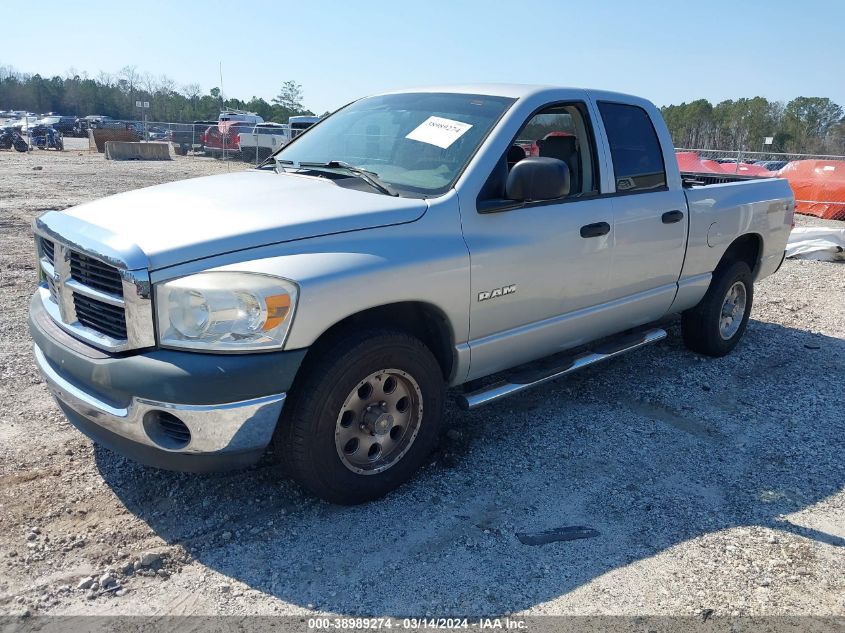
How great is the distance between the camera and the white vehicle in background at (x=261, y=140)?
1189 inches

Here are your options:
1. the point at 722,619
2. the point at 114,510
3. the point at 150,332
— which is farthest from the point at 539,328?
the point at 114,510

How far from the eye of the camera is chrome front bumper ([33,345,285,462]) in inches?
107

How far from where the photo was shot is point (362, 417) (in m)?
3.24

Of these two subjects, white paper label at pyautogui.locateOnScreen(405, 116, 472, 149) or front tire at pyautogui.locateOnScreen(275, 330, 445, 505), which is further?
white paper label at pyautogui.locateOnScreen(405, 116, 472, 149)

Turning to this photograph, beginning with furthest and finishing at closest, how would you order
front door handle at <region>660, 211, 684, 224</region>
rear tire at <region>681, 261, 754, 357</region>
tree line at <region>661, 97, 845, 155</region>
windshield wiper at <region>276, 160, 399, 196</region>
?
tree line at <region>661, 97, 845, 155</region>
rear tire at <region>681, 261, 754, 357</region>
front door handle at <region>660, 211, 684, 224</region>
windshield wiper at <region>276, 160, 399, 196</region>

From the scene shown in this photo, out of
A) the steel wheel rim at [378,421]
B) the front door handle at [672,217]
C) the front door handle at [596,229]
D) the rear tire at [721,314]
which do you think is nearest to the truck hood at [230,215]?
the steel wheel rim at [378,421]

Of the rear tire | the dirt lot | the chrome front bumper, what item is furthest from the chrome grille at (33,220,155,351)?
the rear tire

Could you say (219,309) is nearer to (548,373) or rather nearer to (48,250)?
(48,250)

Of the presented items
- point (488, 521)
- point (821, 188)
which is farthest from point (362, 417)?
point (821, 188)

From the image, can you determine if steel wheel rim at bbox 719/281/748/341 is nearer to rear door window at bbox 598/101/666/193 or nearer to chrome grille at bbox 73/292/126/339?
rear door window at bbox 598/101/666/193

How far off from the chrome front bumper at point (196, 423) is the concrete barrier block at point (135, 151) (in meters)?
29.0

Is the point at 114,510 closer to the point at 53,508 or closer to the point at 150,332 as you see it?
the point at 53,508

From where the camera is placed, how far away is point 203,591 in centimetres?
271

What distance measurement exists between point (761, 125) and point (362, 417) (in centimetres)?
7999
